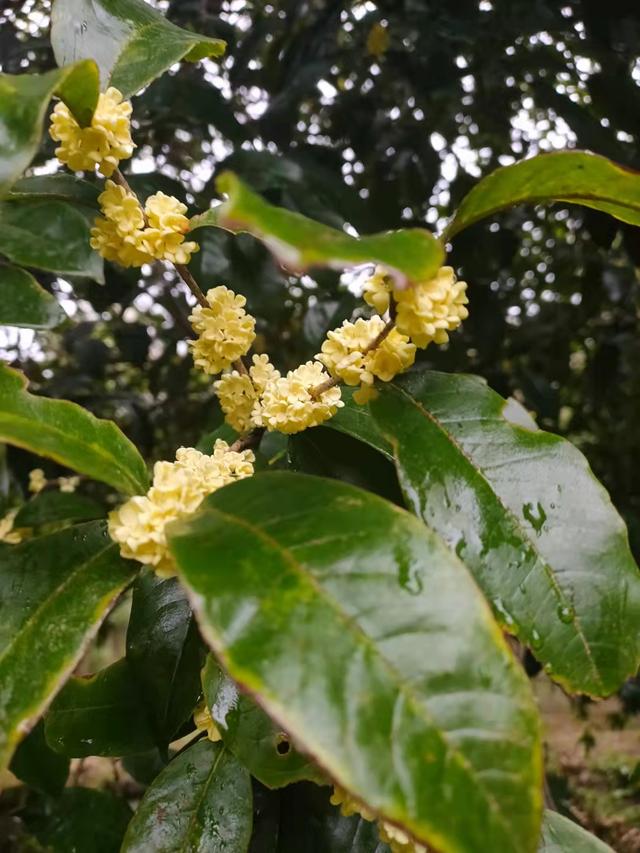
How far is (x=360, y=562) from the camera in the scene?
1.38 ft

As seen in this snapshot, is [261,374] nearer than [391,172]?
Yes

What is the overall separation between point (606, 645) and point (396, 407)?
0.70 ft

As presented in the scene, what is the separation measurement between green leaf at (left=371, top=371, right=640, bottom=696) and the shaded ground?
1.37 m

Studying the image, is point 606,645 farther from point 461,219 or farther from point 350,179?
point 350,179

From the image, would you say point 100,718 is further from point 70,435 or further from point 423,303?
point 423,303

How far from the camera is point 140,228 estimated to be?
2.04ft

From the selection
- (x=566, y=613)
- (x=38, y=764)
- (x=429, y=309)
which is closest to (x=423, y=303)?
(x=429, y=309)

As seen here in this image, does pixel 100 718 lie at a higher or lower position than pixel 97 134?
lower

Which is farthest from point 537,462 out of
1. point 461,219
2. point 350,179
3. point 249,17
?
point 249,17

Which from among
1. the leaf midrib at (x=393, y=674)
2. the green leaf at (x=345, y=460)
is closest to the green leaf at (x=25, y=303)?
the green leaf at (x=345, y=460)

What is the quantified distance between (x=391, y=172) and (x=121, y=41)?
1125mm

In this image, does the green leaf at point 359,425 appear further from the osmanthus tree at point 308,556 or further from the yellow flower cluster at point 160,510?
the yellow flower cluster at point 160,510

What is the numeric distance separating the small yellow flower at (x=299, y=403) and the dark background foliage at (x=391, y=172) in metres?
0.61

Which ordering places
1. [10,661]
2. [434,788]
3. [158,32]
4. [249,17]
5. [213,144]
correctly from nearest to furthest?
1. [434,788]
2. [10,661]
3. [158,32]
4. [213,144]
5. [249,17]
